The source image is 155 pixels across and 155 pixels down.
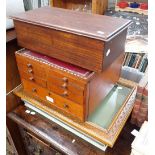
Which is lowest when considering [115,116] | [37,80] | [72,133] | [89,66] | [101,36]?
[72,133]

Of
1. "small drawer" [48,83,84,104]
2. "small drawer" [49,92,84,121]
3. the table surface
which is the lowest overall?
the table surface

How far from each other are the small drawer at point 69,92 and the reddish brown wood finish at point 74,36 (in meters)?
0.10

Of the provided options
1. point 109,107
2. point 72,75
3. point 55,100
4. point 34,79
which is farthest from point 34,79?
point 109,107

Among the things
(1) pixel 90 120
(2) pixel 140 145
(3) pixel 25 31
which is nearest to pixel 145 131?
(2) pixel 140 145

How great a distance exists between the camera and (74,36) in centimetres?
62

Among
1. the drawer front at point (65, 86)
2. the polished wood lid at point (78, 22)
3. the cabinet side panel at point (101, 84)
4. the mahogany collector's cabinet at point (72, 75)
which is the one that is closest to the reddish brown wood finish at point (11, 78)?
the mahogany collector's cabinet at point (72, 75)

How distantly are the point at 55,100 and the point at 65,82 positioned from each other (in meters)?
0.14

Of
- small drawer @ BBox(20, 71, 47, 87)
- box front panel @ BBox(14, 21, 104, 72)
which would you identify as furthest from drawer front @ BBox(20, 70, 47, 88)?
box front panel @ BBox(14, 21, 104, 72)

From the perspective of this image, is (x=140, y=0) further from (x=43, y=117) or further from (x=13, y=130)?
(x=13, y=130)

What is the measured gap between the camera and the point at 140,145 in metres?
0.69

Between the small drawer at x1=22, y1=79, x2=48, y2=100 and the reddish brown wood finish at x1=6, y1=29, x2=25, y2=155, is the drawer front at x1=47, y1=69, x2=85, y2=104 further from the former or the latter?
the reddish brown wood finish at x1=6, y1=29, x2=25, y2=155

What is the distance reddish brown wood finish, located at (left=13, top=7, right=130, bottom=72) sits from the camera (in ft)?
1.98

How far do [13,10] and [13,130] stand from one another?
646 millimetres

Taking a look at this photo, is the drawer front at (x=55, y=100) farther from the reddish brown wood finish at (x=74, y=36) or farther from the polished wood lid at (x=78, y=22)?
the polished wood lid at (x=78, y=22)
